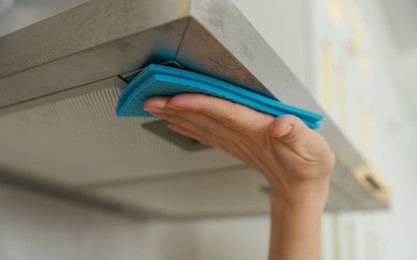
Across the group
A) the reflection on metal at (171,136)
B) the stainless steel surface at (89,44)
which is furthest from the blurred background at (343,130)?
the reflection on metal at (171,136)

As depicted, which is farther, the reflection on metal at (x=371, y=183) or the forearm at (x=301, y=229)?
the reflection on metal at (x=371, y=183)

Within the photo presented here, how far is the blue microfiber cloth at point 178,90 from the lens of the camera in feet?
0.89

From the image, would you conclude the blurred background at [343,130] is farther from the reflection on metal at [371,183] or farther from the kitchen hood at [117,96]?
the reflection on metal at [371,183]

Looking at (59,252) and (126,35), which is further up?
(126,35)

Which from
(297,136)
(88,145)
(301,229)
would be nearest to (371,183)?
(301,229)

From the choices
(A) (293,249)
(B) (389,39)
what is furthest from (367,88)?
(A) (293,249)

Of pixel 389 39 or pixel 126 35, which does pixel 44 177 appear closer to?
pixel 126 35

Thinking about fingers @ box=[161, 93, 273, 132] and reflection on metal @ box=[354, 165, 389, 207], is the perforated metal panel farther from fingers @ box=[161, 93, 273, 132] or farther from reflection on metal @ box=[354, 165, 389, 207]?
reflection on metal @ box=[354, 165, 389, 207]

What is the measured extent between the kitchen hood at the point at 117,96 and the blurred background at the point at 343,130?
0.17ft

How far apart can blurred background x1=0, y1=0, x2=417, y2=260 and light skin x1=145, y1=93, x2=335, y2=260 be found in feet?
0.35

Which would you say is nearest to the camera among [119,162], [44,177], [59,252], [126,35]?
[126,35]

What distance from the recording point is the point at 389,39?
1.99 metres

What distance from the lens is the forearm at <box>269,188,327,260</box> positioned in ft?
1.48

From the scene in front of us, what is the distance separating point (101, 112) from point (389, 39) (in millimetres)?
2001
